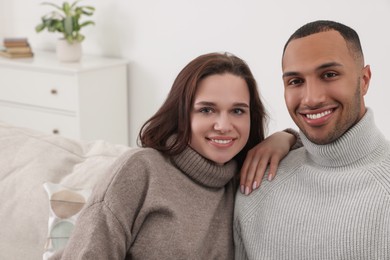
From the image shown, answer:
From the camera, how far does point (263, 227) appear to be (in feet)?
5.13

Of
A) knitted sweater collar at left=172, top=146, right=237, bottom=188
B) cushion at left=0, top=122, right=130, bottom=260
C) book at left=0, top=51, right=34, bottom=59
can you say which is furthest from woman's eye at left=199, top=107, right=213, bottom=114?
book at left=0, top=51, right=34, bottom=59

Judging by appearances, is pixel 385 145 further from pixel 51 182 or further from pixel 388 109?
pixel 388 109

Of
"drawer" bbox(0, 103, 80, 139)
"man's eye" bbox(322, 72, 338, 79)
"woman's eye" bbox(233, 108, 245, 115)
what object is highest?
"man's eye" bbox(322, 72, 338, 79)

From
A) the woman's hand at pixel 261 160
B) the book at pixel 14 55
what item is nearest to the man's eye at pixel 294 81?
the woman's hand at pixel 261 160

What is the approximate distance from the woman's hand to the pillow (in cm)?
48

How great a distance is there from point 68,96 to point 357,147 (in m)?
2.43

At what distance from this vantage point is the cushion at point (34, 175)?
72.6 inches

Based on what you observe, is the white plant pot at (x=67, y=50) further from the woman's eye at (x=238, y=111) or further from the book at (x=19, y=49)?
the woman's eye at (x=238, y=111)

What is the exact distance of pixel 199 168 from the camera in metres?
1.61

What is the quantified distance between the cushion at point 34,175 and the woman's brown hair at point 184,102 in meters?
0.29

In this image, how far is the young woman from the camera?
1498 millimetres

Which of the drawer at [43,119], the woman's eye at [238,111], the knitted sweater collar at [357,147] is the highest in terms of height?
the woman's eye at [238,111]

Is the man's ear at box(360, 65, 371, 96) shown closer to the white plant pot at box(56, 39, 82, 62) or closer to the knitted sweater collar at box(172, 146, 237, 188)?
the knitted sweater collar at box(172, 146, 237, 188)

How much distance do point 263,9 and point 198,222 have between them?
6.76ft
